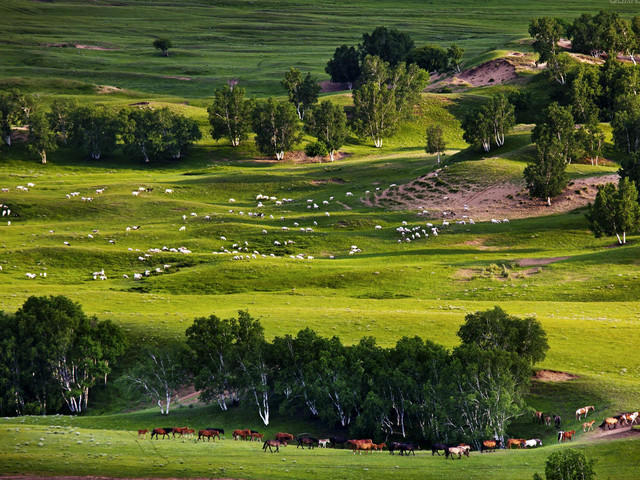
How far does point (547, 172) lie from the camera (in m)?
112

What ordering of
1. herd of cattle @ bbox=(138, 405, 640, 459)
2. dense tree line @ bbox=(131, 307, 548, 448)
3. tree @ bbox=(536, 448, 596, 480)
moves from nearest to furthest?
tree @ bbox=(536, 448, 596, 480)
herd of cattle @ bbox=(138, 405, 640, 459)
dense tree line @ bbox=(131, 307, 548, 448)

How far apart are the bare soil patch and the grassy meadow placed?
960 millimetres

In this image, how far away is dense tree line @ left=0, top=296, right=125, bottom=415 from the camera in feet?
202

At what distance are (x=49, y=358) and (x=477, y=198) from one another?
73.3 m

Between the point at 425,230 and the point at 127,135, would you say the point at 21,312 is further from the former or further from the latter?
the point at 127,135

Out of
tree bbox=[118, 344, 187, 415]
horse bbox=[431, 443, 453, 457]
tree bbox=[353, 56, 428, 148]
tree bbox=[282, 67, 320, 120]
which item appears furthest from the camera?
tree bbox=[282, 67, 320, 120]

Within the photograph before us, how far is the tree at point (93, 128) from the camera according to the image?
15288 centimetres

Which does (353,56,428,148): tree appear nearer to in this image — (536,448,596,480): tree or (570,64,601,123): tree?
(570,64,601,123): tree

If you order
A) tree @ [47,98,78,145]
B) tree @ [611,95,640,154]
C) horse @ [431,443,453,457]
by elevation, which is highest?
tree @ [47,98,78,145]

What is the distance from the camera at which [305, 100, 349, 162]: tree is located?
156 m

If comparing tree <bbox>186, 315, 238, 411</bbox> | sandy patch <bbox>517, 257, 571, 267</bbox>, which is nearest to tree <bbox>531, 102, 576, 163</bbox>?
sandy patch <bbox>517, 257, 571, 267</bbox>

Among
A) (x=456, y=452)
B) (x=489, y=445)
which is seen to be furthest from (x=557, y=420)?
(x=456, y=452)

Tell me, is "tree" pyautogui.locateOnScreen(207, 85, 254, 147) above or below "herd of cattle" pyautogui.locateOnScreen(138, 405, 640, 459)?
above

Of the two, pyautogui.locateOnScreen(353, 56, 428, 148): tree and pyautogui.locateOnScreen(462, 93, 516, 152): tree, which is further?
pyautogui.locateOnScreen(353, 56, 428, 148): tree
